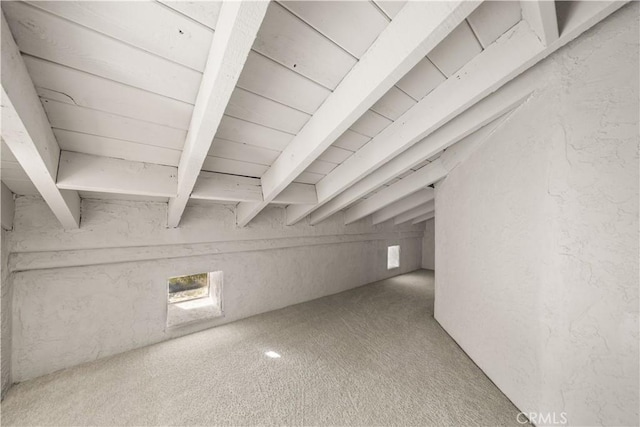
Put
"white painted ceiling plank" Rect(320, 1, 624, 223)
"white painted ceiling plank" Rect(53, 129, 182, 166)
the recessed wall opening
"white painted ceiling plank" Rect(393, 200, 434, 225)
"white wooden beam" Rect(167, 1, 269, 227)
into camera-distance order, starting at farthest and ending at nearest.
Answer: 1. "white painted ceiling plank" Rect(393, 200, 434, 225)
2. the recessed wall opening
3. "white painted ceiling plank" Rect(53, 129, 182, 166)
4. "white painted ceiling plank" Rect(320, 1, 624, 223)
5. "white wooden beam" Rect(167, 1, 269, 227)

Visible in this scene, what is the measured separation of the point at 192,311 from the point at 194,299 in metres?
0.53

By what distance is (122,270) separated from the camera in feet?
6.86

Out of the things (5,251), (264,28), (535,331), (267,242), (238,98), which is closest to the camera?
(264,28)

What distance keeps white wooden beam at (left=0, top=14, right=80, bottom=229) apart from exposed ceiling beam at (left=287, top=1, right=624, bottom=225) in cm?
155

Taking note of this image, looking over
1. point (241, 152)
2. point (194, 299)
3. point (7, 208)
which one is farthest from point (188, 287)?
point (241, 152)

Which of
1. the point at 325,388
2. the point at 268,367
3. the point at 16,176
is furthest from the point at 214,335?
the point at 16,176

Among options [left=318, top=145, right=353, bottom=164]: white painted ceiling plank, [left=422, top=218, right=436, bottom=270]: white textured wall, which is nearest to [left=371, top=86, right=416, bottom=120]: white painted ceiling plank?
[left=318, top=145, right=353, bottom=164]: white painted ceiling plank

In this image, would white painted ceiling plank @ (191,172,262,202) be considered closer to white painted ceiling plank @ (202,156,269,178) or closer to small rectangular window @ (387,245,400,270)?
white painted ceiling plank @ (202,156,269,178)

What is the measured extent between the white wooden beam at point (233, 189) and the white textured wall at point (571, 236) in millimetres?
1628

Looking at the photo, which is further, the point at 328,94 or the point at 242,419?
the point at 242,419

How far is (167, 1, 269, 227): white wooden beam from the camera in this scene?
58 cm

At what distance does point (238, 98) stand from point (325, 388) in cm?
204

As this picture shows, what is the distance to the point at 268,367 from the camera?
1.92m

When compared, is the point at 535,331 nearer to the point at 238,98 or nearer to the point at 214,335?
the point at 238,98
